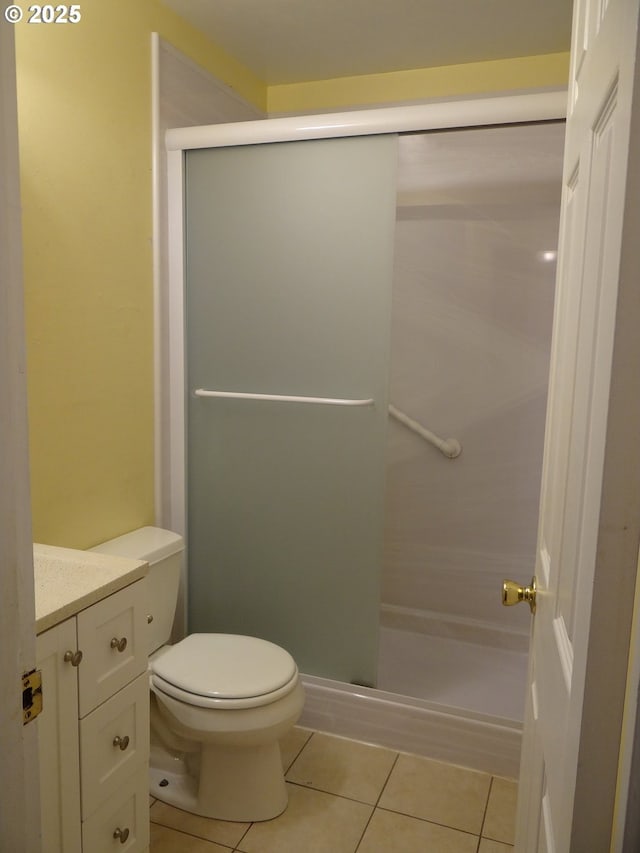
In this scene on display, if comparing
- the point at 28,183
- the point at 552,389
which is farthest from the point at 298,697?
the point at 28,183

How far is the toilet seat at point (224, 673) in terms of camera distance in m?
1.76

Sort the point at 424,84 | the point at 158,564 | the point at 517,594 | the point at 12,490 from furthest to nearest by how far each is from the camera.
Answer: the point at 424,84
the point at 158,564
the point at 517,594
the point at 12,490

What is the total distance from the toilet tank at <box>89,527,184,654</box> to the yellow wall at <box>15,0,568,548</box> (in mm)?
75

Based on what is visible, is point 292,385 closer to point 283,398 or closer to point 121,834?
point 283,398

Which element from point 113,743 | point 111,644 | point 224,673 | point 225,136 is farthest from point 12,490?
point 225,136

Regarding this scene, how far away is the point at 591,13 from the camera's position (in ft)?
2.78

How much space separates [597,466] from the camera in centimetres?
55

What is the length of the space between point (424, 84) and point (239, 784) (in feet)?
8.49

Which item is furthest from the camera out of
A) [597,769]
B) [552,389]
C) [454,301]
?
[454,301]

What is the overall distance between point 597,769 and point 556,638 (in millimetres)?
273

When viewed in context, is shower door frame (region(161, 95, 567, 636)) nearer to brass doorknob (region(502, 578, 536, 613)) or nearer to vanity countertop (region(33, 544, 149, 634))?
vanity countertop (region(33, 544, 149, 634))

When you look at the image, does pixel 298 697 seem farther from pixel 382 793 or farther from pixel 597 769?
pixel 597 769

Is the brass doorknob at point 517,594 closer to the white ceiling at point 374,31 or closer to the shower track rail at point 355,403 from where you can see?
the shower track rail at point 355,403

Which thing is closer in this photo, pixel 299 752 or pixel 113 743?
pixel 113 743
